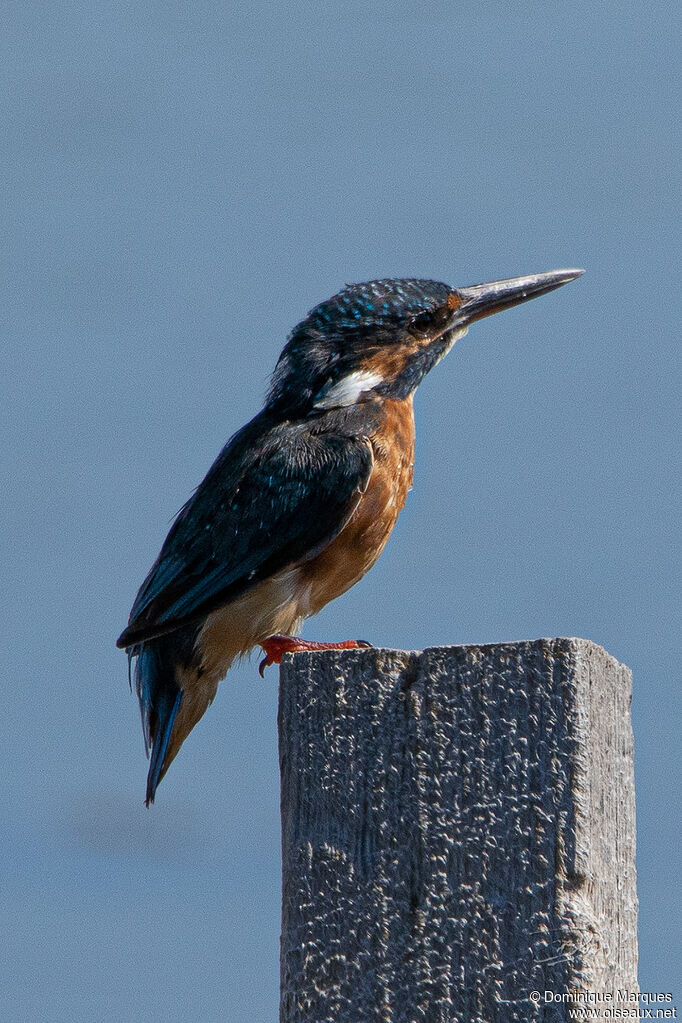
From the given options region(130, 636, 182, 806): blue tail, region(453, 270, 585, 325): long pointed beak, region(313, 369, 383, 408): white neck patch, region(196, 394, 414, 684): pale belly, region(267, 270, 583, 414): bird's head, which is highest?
region(453, 270, 585, 325): long pointed beak

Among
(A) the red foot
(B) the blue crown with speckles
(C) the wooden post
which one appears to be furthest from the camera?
(B) the blue crown with speckles

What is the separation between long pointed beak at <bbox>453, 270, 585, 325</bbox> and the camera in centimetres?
532

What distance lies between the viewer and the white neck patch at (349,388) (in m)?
5.01

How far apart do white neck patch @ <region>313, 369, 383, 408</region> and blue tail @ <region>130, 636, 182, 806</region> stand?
1.12m

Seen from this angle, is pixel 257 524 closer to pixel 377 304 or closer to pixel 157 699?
pixel 157 699

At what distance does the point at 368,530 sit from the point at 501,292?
1386 mm

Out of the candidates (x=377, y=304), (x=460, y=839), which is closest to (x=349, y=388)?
(x=377, y=304)

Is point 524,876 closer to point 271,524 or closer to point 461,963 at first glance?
point 461,963

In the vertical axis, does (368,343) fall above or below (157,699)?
above

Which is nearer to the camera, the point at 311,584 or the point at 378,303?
the point at 311,584

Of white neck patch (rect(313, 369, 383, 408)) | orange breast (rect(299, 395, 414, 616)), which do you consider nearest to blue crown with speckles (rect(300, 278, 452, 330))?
white neck patch (rect(313, 369, 383, 408))

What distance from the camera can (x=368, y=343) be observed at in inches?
201

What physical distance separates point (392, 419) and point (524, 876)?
312cm

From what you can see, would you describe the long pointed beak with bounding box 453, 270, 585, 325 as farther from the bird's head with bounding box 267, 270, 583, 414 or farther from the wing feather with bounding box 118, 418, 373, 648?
the wing feather with bounding box 118, 418, 373, 648
